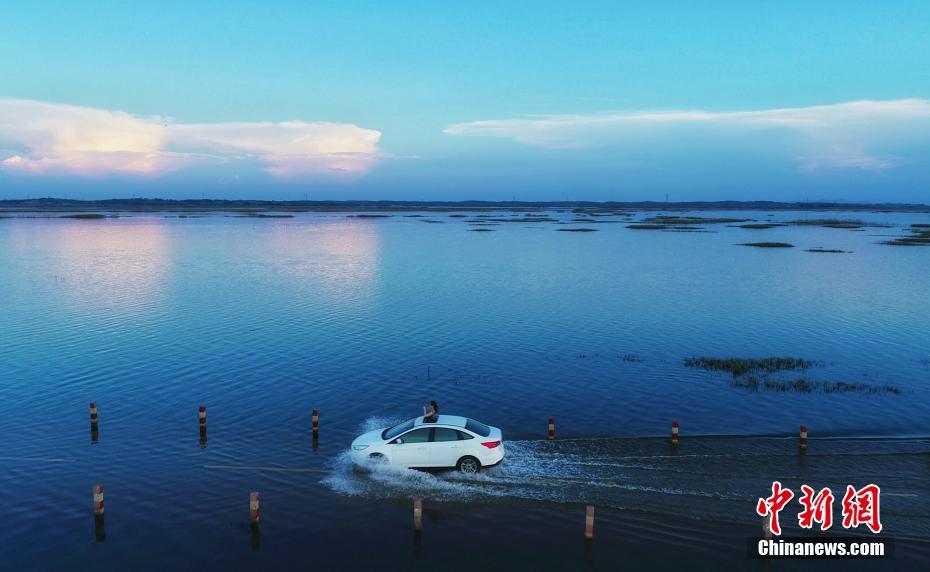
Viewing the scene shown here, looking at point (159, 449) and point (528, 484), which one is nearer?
point (528, 484)

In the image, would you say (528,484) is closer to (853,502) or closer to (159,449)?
(853,502)

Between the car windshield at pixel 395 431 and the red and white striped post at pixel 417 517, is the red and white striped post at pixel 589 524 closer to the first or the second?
the red and white striped post at pixel 417 517

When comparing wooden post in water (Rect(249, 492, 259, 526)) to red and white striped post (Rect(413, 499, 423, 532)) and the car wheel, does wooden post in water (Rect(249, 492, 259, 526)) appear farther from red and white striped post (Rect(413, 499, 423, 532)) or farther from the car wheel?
the car wheel

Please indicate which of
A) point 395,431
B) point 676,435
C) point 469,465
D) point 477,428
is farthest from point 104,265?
point 676,435

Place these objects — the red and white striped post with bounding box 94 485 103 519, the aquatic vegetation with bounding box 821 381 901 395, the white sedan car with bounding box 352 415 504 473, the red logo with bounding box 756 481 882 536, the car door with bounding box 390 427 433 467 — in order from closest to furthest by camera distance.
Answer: the red logo with bounding box 756 481 882 536
the red and white striped post with bounding box 94 485 103 519
the white sedan car with bounding box 352 415 504 473
the car door with bounding box 390 427 433 467
the aquatic vegetation with bounding box 821 381 901 395

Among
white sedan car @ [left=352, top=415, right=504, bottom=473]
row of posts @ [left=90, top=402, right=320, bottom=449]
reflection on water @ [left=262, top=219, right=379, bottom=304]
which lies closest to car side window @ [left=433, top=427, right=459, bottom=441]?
white sedan car @ [left=352, top=415, right=504, bottom=473]

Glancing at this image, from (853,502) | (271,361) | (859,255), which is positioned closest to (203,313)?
(271,361)

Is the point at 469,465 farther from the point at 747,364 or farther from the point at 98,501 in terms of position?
the point at 747,364
